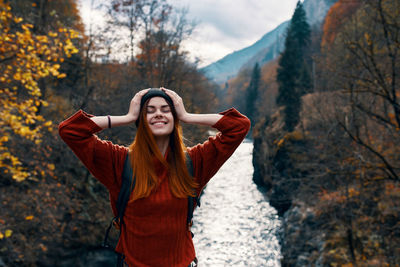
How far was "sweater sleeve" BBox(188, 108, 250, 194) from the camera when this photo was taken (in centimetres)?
187

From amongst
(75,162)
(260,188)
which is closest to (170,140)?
(75,162)

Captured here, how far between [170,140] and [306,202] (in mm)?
12491

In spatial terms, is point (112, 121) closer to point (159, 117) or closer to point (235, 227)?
point (159, 117)

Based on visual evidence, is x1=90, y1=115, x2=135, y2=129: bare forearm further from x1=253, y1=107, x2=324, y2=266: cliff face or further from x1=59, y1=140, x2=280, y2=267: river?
x1=59, y1=140, x2=280, y2=267: river

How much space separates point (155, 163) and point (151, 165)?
1.9 inches

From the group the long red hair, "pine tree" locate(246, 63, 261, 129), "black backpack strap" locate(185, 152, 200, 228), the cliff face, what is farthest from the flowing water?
"pine tree" locate(246, 63, 261, 129)

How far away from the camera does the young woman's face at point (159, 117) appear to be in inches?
72.2

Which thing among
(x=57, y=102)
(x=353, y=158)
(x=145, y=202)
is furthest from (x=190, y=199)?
(x=57, y=102)

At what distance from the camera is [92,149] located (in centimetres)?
171

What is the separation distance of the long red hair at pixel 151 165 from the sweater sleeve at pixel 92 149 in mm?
119

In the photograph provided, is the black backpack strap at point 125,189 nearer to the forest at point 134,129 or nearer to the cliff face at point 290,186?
the forest at point 134,129

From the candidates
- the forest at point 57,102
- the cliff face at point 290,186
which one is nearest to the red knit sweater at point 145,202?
the forest at point 57,102

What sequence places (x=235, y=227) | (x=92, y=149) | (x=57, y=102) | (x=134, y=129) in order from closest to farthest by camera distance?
1. (x=92, y=149)
2. (x=134, y=129)
3. (x=57, y=102)
4. (x=235, y=227)

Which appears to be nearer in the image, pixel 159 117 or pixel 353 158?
pixel 159 117
